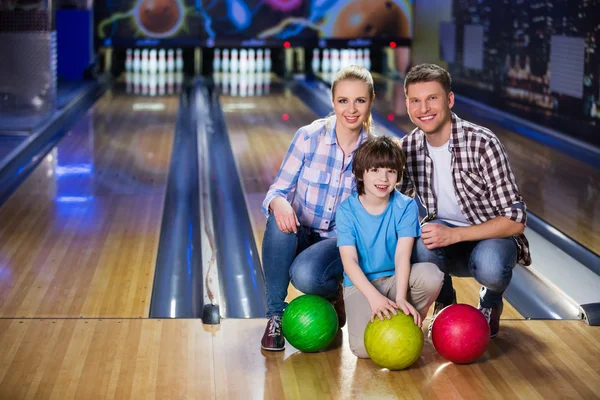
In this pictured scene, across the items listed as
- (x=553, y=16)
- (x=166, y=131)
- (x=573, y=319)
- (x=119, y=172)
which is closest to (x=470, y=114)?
(x=553, y=16)

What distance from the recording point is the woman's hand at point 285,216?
2.68m

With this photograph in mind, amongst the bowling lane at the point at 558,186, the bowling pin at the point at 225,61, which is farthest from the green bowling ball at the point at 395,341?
the bowling pin at the point at 225,61

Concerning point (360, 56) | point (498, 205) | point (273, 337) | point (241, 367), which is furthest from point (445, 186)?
point (360, 56)

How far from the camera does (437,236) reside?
2.66 m

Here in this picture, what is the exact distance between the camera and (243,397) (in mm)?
2393

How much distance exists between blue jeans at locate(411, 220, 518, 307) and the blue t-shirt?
0.31ft

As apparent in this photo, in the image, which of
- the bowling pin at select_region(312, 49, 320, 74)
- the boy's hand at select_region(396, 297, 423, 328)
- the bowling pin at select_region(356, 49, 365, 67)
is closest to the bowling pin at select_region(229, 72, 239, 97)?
the bowling pin at select_region(312, 49, 320, 74)

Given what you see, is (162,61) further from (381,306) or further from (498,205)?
(381,306)

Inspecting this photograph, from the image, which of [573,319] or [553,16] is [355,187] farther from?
[553,16]

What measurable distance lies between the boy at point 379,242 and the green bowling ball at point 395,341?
0.07m

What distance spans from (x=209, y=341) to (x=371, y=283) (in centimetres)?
55

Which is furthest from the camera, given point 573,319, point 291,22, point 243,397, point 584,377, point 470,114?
point 291,22

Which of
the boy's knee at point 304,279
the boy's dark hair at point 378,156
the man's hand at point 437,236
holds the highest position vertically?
the boy's dark hair at point 378,156

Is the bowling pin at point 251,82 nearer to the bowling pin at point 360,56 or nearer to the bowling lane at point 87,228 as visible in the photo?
the bowling pin at point 360,56
